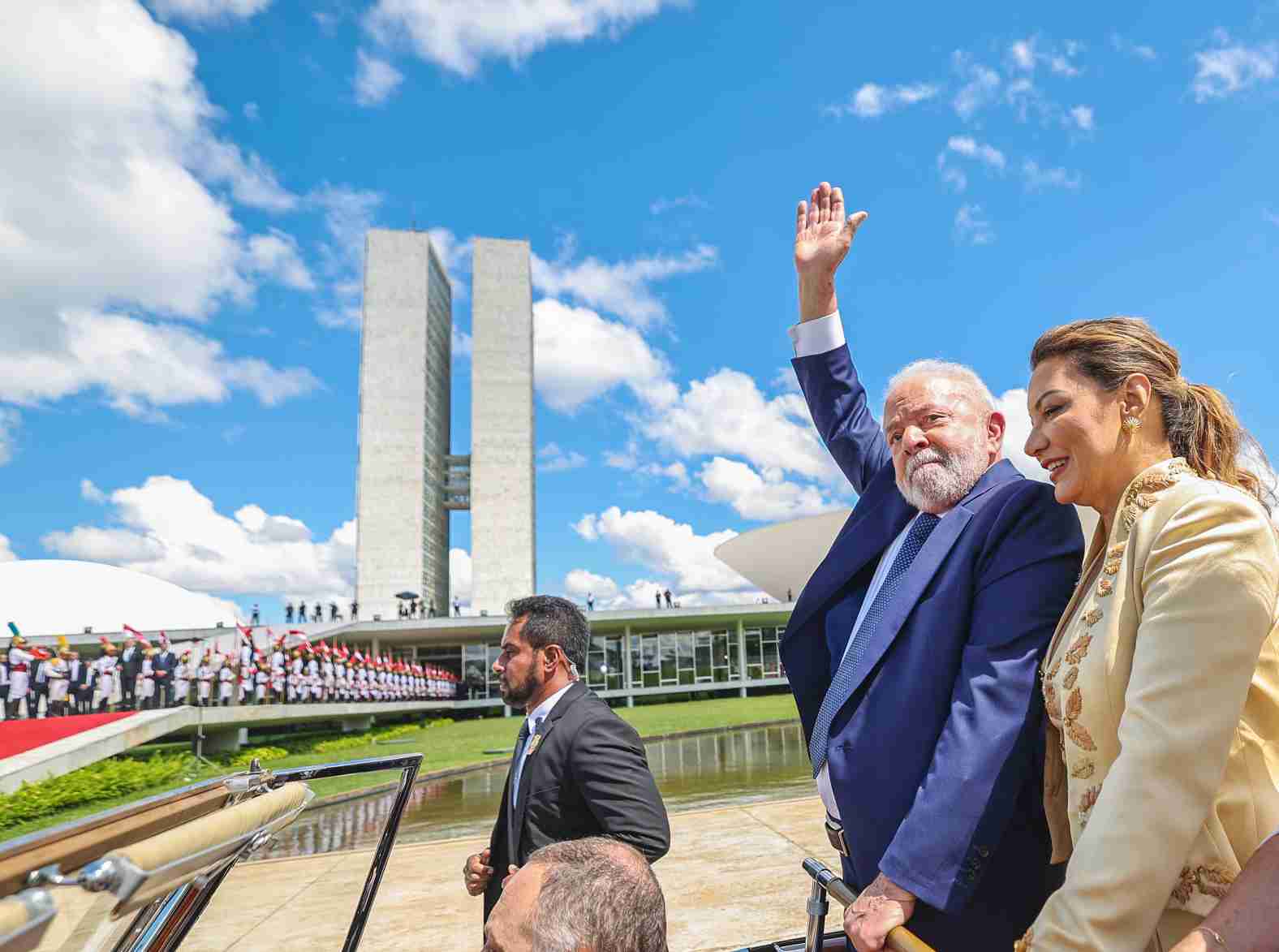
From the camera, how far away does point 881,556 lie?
197cm

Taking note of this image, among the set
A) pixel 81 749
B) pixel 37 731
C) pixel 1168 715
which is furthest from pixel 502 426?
pixel 1168 715

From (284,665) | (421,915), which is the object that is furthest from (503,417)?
(421,915)

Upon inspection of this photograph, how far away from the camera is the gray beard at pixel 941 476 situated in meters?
1.80

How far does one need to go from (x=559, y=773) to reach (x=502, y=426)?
58105 mm

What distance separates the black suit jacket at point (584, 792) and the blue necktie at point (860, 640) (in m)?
0.58

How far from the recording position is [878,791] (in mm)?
1572

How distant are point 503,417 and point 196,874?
5959 cm

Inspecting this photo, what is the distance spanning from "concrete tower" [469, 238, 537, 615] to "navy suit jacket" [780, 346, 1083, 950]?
54913mm

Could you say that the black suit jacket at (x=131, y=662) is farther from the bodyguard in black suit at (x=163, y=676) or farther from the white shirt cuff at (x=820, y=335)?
the white shirt cuff at (x=820, y=335)

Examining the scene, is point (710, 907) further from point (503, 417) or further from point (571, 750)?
point (503, 417)

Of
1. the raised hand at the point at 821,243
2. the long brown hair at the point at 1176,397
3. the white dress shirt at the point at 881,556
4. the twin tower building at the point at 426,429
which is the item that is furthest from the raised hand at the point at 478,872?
the twin tower building at the point at 426,429

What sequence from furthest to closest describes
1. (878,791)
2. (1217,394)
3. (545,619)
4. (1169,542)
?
(545,619)
(878,791)
(1217,394)
(1169,542)

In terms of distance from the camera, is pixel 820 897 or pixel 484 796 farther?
pixel 484 796

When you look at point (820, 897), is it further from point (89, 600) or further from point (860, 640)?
point (89, 600)
